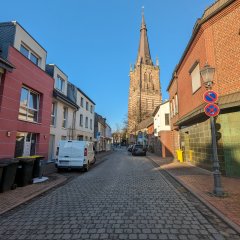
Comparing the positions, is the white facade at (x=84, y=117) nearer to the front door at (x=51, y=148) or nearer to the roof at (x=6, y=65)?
the front door at (x=51, y=148)

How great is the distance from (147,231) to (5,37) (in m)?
13.8

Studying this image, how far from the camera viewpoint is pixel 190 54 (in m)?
15.4

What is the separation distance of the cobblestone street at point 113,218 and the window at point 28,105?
26.7 ft

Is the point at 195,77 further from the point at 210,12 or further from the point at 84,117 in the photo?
the point at 84,117

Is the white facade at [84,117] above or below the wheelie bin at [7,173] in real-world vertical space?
above

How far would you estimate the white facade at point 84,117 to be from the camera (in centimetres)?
2750

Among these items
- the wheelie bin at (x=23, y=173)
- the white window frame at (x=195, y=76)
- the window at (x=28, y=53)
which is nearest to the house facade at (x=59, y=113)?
the window at (x=28, y=53)

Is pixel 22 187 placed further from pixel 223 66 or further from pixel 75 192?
pixel 223 66

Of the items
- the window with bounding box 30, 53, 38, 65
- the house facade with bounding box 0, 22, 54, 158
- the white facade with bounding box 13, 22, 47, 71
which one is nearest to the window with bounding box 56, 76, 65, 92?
the house facade with bounding box 0, 22, 54, 158

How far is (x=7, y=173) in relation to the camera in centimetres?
781

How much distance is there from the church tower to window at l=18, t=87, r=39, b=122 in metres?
75.4

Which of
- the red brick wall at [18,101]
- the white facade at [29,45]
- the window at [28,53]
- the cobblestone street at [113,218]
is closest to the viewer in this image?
the cobblestone street at [113,218]

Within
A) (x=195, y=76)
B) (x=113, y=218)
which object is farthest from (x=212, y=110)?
(x=195, y=76)

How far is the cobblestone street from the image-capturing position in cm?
422
